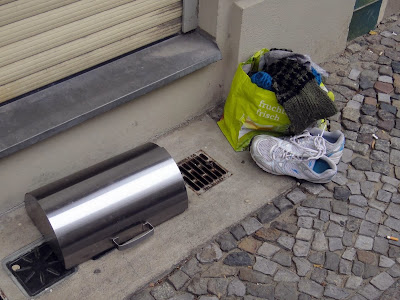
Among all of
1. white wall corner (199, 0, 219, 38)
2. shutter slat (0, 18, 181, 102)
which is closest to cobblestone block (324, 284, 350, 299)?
white wall corner (199, 0, 219, 38)

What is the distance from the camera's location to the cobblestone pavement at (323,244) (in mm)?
3160

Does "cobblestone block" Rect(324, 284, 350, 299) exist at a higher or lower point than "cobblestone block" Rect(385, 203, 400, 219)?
lower

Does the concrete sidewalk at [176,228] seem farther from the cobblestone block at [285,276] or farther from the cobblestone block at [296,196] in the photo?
the cobblestone block at [285,276]

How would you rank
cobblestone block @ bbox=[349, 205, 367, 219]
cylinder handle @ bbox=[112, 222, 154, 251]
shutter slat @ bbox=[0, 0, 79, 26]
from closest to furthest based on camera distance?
shutter slat @ bbox=[0, 0, 79, 26], cylinder handle @ bbox=[112, 222, 154, 251], cobblestone block @ bbox=[349, 205, 367, 219]

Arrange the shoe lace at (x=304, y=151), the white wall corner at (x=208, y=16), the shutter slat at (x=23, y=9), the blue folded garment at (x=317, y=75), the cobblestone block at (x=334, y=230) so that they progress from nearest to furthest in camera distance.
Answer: the shutter slat at (x=23, y=9), the cobblestone block at (x=334, y=230), the shoe lace at (x=304, y=151), the white wall corner at (x=208, y=16), the blue folded garment at (x=317, y=75)

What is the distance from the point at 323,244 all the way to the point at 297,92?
3.61 ft

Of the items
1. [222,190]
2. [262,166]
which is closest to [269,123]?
[262,166]

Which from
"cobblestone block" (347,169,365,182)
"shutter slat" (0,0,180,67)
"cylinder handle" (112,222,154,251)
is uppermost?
"shutter slat" (0,0,180,67)

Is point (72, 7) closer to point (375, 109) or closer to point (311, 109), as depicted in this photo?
point (311, 109)

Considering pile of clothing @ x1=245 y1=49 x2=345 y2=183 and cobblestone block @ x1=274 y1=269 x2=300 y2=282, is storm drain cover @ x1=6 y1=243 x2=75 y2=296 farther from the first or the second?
pile of clothing @ x1=245 y1=49 x2=345 y2=183

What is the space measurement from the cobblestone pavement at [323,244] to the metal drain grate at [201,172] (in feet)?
1.39

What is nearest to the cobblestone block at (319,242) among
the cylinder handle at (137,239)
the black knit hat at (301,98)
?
the black knit hat at (301,98)

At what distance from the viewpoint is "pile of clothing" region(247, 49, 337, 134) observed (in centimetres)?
371

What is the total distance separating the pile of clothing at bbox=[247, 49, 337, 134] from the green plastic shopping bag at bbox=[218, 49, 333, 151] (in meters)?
0.08
